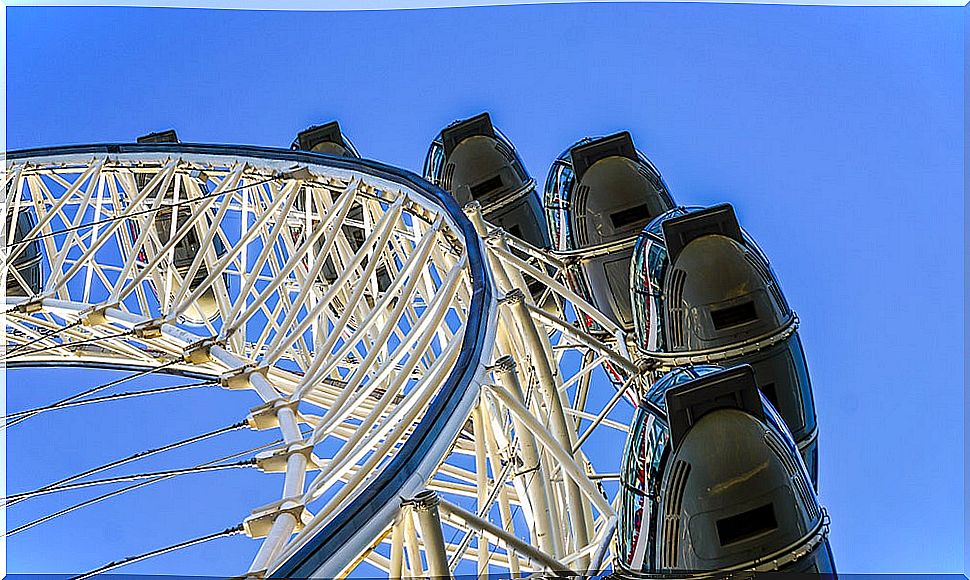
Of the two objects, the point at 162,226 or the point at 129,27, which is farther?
the point at 129,27

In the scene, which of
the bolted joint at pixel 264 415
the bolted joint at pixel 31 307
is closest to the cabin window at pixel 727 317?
the bolted joint at pixel 264 415

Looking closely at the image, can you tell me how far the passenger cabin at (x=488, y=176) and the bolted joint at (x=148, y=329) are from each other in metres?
3.98

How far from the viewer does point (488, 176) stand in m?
16.7

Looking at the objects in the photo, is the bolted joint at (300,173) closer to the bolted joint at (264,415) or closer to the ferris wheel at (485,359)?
the ferris wheel at (485,359)

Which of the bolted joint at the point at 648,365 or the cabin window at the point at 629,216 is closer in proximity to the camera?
the bolted joint at the point at 648,365

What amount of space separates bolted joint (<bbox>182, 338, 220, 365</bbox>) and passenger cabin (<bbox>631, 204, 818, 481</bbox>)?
4.82m

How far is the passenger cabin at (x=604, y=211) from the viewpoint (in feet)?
45.9

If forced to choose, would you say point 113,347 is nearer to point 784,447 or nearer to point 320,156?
point 320,156

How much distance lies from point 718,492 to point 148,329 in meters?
8.44

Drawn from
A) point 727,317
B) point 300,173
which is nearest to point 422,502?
point 727,317

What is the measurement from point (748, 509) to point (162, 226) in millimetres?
13001

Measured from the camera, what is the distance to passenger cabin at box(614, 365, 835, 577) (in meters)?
8.08

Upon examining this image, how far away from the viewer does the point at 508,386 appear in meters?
9.09

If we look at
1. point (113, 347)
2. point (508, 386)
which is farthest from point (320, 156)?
point (508, 386)
